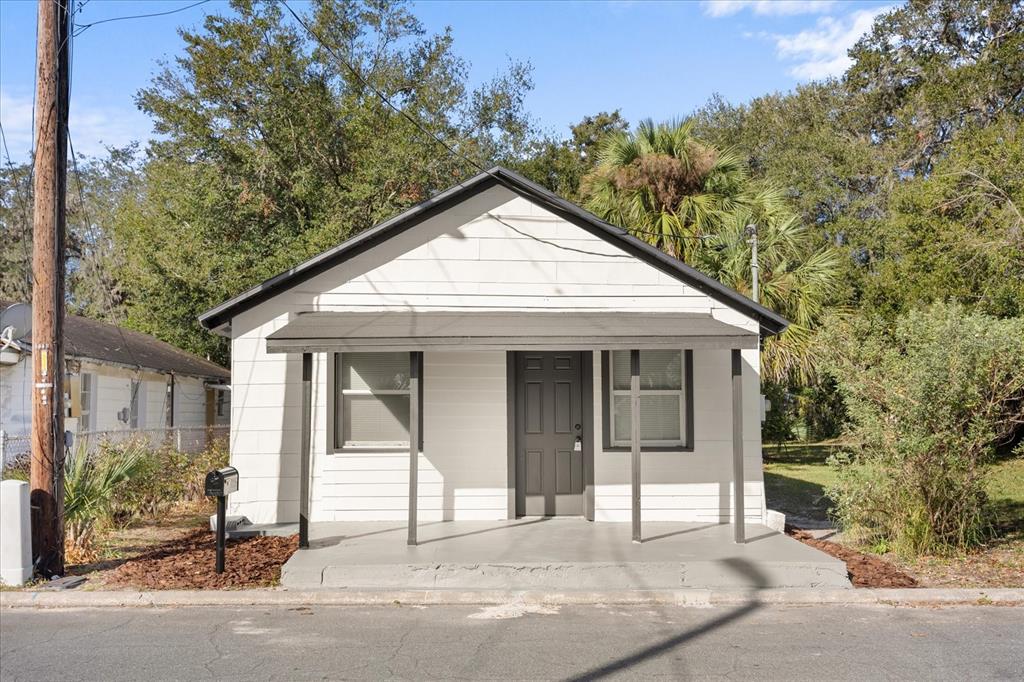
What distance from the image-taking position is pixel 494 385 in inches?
449

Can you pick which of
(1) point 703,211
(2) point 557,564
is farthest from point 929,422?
(1) point 703,211

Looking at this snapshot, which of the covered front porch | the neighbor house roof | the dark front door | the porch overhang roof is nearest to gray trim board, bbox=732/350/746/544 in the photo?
the porch overhang roof

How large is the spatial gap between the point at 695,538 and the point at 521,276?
13.5 feet

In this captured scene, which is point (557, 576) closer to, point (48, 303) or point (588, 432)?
point (588, 432)

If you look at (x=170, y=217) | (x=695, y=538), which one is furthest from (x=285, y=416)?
(x=170, y=217)

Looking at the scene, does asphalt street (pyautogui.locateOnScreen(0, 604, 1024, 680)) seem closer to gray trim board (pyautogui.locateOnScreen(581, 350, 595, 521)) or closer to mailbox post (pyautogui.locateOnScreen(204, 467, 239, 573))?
mailbox post (pyautogui.locateOnScreen(204, 467, 239, 573))

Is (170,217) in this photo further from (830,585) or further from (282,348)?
(830,585)

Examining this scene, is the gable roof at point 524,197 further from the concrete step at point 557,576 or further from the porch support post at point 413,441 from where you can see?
the concrete step at point 557,576

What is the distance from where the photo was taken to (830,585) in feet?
27.7

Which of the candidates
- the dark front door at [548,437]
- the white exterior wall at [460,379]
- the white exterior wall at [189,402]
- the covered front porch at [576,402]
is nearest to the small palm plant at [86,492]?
the white exterior wall at [460,379]

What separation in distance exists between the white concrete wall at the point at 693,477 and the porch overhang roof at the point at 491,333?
4.52 feet

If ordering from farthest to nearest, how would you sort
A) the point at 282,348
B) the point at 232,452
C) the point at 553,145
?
the point at 553,145 < the point at 232,452 < the point at 282,348

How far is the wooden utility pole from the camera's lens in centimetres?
860

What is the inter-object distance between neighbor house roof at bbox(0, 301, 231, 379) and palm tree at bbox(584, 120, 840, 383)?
10690 millimetres
